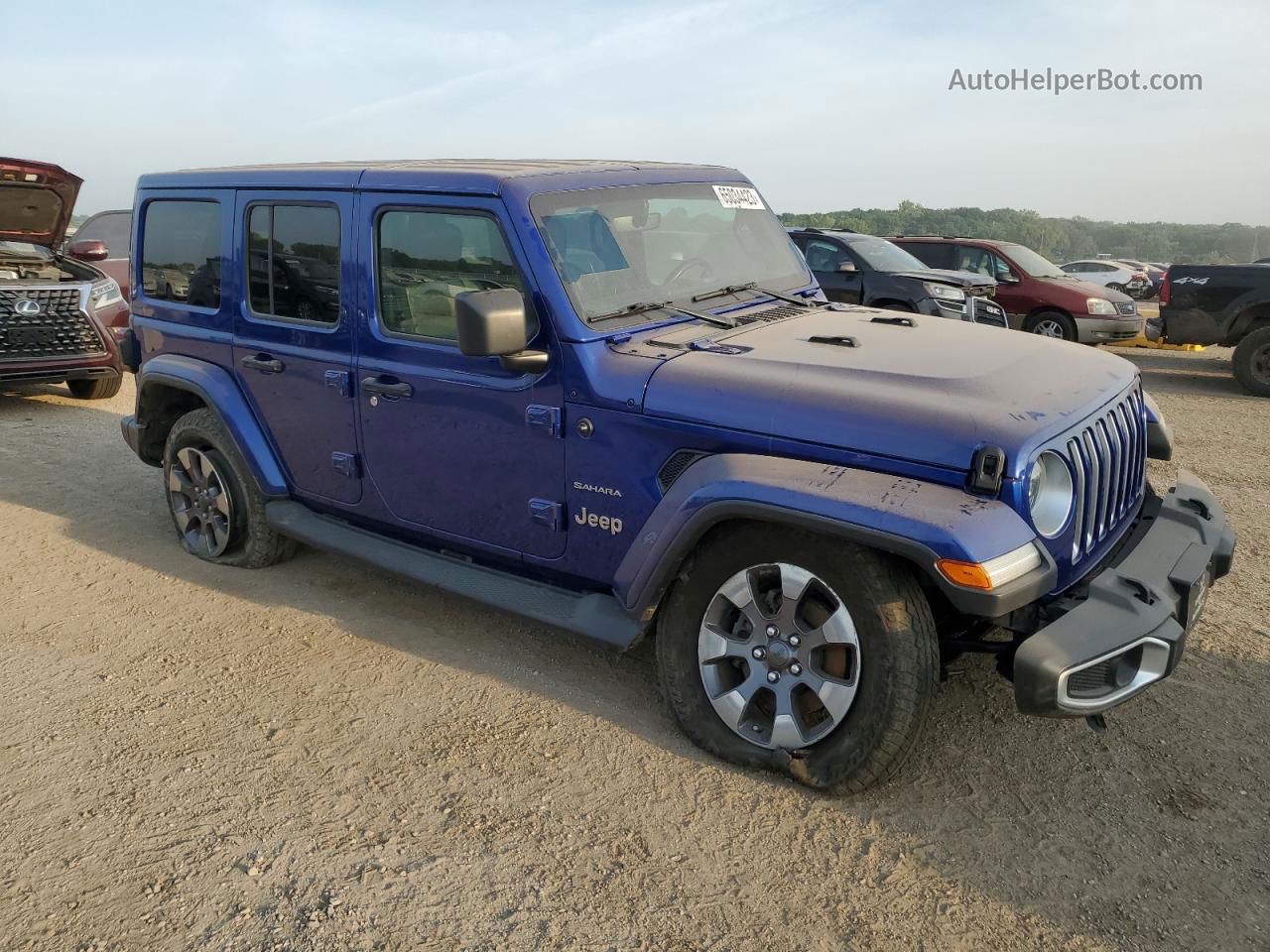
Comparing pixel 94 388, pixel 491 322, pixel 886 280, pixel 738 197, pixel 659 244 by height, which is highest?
pixel 738 197

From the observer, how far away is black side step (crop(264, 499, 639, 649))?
3.50 meters

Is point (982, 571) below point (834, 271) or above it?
below

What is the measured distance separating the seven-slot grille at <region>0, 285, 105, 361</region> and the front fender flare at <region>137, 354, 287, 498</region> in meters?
4.79

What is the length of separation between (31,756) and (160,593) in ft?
4.76

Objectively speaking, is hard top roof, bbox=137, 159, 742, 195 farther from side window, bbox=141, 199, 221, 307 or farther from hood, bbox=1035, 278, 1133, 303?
hood, bbox=1035, 278, 1133, 303

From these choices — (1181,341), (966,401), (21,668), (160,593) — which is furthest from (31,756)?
(1181,341)

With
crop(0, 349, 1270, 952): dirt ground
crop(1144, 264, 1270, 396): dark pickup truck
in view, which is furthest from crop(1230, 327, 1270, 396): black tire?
crop(0, 349, 1270, 952): dirt ground

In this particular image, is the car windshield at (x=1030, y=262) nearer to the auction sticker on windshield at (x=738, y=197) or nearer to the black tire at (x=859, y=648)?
the auction sticker on windshield at (x=738, y=197)

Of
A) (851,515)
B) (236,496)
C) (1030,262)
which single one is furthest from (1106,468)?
(1030,262)

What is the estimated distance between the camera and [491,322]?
3252 millimetres

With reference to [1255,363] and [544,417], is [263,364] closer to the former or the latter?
[544,417]

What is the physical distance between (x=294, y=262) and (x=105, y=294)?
6.11 m

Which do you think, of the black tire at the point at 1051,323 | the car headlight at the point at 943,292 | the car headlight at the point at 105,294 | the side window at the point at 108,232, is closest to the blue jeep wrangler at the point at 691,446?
the car headlight at the point at 105,294

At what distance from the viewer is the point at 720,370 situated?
327cm
